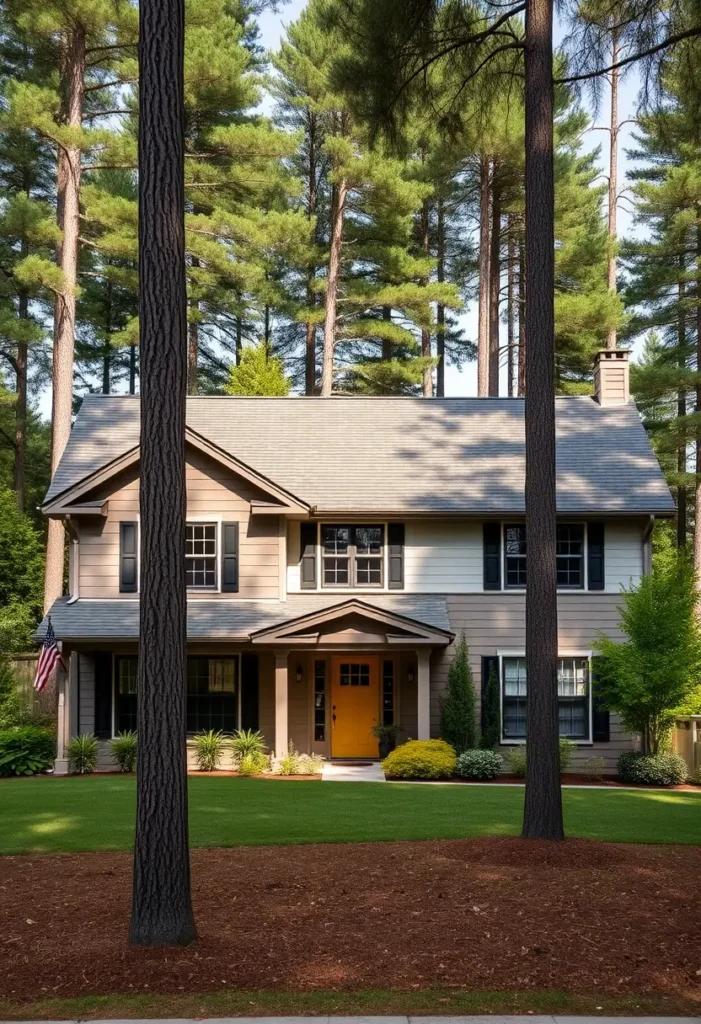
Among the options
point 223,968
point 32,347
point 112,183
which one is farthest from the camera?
point 32,347

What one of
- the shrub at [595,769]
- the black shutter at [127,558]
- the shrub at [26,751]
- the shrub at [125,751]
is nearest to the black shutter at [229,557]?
the black shutter at [127,558]

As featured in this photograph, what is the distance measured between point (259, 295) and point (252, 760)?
17846mm

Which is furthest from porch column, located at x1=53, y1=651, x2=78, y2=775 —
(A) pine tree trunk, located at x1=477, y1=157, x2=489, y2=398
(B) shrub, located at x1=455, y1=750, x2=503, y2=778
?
(A) pine tree trunk, located at x1=477, y1=157, x2=489, y2=398

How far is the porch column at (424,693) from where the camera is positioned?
63.6ft

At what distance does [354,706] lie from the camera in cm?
2112

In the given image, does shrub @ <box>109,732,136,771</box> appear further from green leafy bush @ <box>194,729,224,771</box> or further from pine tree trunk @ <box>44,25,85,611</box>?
pine tree trunk @ <box>44,25,85,611</box>

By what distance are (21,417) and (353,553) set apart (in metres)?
17.1

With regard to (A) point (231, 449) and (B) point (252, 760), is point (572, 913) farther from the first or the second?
(A) point (231, 449)

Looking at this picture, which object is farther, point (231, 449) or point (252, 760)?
point (231, 449)

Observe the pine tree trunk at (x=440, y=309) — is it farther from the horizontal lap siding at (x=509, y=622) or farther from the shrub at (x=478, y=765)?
the shrub at (x=478, y=765)

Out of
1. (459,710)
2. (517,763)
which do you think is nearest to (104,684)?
(459,710)

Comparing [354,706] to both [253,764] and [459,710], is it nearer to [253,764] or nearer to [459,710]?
[459,710]

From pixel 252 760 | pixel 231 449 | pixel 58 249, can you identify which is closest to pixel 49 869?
pixel 252 760

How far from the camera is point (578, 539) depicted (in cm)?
2080
